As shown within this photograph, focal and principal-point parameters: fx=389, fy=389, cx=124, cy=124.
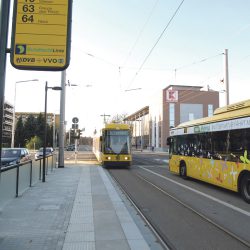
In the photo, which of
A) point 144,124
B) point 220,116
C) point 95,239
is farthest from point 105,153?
→ point 144,124

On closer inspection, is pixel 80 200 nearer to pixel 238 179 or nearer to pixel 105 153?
pixel 238 179

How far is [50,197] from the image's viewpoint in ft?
39.1

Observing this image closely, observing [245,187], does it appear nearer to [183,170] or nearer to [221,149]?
[221,149]

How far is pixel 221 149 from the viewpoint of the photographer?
13.7m

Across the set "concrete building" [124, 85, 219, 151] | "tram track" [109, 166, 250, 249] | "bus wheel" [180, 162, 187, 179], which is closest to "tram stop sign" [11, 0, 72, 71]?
"tram track" [109, 166, 250, 249]

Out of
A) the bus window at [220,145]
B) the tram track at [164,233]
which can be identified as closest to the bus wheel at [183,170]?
the bus window at [220,145]

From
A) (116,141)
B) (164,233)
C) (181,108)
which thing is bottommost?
(164,233)

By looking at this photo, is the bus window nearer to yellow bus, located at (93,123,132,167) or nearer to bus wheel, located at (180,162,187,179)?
bus wheel, located at (180,162,187,179)

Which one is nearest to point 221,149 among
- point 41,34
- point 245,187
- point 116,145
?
point 245,187

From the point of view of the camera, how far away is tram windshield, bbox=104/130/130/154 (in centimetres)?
2722

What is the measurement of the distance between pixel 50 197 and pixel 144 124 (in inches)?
3924

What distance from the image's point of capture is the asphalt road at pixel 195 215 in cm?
715

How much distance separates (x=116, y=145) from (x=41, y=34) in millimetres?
21897

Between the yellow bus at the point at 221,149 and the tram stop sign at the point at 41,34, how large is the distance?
7.76 metres
